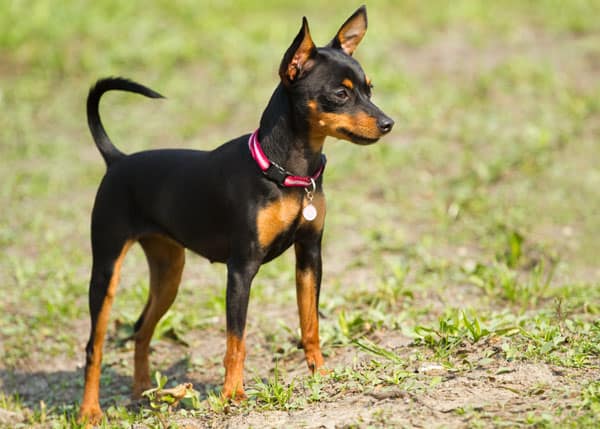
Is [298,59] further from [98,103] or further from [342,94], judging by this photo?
[98,103]

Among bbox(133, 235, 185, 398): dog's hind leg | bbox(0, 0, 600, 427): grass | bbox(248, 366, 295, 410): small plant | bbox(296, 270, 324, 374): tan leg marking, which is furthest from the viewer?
bbox(133, 235, 185, 398): dog's hind leg

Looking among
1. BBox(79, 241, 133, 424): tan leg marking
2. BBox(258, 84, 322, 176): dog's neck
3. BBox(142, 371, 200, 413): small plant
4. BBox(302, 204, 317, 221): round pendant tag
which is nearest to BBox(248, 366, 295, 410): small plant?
BBox(142, 371, 200, 413): small plant

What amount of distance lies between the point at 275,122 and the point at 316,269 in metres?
0.86

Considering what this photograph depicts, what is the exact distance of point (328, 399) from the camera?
15.1 feet

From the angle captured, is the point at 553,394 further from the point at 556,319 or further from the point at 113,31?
the point at 113,31

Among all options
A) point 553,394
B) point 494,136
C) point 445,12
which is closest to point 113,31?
point 445,12

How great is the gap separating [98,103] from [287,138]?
1608 mm

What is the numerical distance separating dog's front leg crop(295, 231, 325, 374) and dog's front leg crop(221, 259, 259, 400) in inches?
14.6

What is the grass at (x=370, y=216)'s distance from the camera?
470 centimetres

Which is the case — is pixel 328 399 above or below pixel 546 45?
below

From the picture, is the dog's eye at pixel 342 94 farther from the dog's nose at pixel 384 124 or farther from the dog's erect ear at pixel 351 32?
the dog's erect ear at pixel 351 32

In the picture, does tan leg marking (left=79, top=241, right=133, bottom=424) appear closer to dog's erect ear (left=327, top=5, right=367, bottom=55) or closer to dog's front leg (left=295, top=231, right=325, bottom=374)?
dog's front leg (left=295, top=231, right=325, bottom=374)

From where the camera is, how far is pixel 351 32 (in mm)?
5191

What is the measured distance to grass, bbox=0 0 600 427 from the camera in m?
4.70
